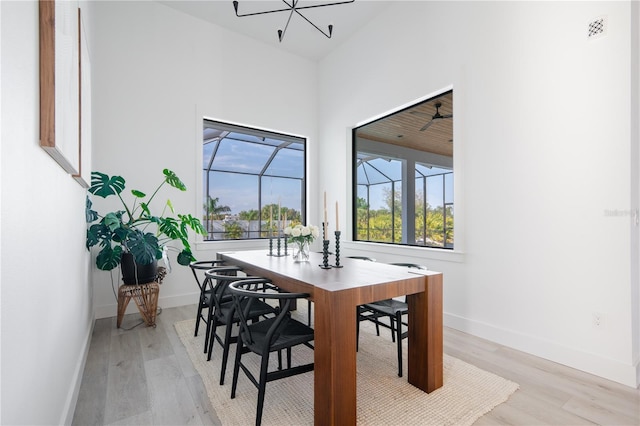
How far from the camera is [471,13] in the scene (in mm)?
2896

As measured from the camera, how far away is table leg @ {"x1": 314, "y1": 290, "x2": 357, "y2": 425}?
4.95 ft

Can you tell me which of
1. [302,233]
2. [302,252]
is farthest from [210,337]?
[302,233]

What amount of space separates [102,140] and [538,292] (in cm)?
439

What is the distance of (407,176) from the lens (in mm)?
3752

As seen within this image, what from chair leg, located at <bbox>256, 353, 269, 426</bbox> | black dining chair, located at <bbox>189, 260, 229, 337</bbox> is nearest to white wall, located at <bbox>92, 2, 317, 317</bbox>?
black dining chair, located at <bbox>189, 260, 229, 337</bbox>

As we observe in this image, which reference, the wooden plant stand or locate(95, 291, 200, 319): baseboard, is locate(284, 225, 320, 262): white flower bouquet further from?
locate(95, 291, 200, 319): baseboard

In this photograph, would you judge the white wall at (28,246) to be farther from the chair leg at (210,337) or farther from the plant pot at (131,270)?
the plant pot at (131,270)

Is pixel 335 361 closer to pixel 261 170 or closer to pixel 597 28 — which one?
pixel 597 28

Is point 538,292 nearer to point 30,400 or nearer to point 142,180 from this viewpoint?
point 30,400

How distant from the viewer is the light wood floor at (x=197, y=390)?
168 centimetres

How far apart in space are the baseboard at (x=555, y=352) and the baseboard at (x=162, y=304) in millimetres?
2965

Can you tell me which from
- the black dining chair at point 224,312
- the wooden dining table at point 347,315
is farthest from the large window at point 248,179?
the wooden dining table at point 347,315

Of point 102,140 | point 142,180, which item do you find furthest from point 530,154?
point 102,140

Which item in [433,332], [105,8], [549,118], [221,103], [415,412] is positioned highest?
[105,8]
